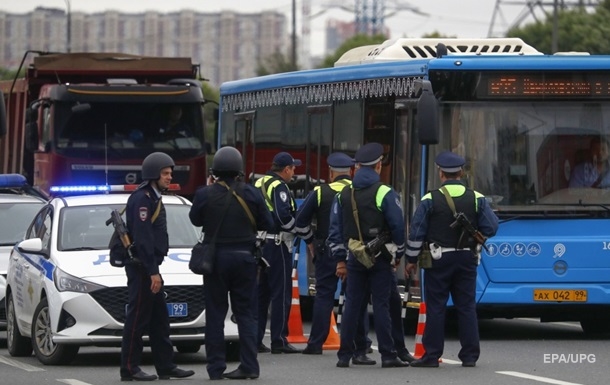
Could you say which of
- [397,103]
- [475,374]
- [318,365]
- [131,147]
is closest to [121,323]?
[318,365]

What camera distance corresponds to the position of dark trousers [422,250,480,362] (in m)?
13.8

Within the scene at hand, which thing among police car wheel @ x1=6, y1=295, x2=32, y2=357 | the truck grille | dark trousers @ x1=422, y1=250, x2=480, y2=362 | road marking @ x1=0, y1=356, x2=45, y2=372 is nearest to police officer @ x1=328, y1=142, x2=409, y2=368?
dark trousers @ x1=422, y1=250, x2=480, y2=362

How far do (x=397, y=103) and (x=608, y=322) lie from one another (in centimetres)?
323

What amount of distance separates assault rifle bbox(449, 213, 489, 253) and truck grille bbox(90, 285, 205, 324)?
220 cm

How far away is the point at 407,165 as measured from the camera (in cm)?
1683

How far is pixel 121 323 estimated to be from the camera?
1379 cm

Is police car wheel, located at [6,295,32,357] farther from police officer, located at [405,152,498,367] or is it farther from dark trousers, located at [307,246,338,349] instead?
police officer, located at [405,152,498,367]

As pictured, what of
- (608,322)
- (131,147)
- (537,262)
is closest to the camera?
(537,262)

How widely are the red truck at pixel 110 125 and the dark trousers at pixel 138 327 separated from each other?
12193mm

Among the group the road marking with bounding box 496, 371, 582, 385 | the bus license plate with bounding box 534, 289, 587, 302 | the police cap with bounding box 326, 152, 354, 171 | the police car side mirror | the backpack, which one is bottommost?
the road marking with bounding box 496, 371, 582, 385

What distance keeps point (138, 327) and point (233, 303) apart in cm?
75

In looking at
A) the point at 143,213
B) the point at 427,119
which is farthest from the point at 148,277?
the point at 427,119

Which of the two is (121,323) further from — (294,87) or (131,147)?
(131,147)

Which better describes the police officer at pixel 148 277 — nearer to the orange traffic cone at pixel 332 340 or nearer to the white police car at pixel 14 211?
the orange traffic cone at pixel 332 340
